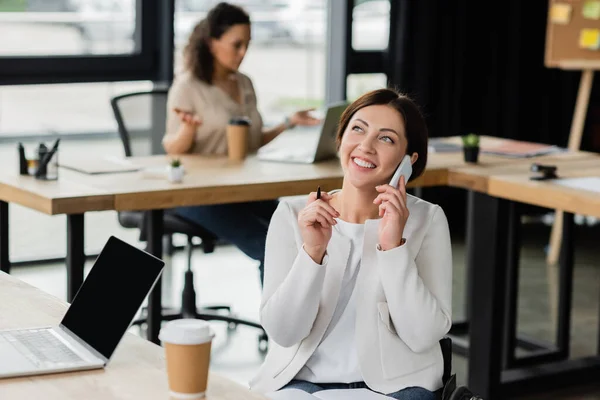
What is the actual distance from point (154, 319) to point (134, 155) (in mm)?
996

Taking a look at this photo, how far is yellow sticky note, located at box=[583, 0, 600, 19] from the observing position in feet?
18.8

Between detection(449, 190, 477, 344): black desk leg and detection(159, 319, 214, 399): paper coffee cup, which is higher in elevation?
detection(159, 319, 214, 399): paper coffee cup

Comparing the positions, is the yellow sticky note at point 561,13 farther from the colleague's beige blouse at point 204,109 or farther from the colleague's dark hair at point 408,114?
the colleague's dark hair at point 408,114

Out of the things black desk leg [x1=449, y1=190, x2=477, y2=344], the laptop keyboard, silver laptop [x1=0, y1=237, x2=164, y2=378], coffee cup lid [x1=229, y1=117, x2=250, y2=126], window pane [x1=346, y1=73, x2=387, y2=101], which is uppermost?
window pane [x1=346, y1=73, x2=387, y2=101]

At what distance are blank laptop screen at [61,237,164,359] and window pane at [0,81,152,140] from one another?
3.36 meters

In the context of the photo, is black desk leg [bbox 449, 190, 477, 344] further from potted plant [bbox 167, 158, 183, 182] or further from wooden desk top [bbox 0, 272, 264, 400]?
wooden desk top [bbox 0, 272, 264, 400]

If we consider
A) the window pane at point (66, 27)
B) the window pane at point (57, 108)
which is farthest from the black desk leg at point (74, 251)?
the window pane at point (66, 27)

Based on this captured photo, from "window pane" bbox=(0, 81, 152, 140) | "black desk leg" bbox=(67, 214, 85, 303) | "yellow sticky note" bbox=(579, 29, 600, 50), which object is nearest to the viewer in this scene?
"black desk leg" bbox=(67, 214, 85, 303)

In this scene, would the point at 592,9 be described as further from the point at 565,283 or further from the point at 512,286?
the point at 512,286

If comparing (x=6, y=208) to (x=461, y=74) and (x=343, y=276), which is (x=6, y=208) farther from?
(x=461, y=74)

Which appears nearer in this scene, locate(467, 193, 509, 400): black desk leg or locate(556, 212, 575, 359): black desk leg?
locate(467, 193, 509, 400): black desk leg

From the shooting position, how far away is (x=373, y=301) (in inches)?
89.8

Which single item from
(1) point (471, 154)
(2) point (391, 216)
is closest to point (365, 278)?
(2) point (391, 216)

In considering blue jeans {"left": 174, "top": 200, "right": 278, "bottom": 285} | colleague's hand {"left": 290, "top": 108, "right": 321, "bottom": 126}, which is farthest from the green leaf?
blue jeans {"left": 174, "top": 200, "right": 278, "bottom": 285}
